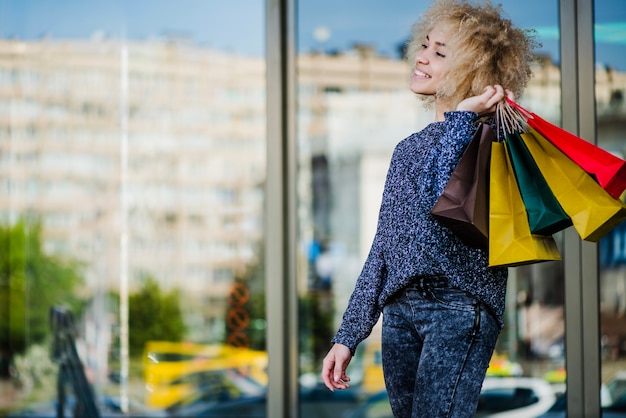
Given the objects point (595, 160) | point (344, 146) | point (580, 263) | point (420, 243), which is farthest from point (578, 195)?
point (344, 146)

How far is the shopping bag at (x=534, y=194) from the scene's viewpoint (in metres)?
1.69

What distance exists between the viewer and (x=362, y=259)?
475 cm

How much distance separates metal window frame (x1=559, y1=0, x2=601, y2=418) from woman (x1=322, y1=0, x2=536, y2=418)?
117 centimetres

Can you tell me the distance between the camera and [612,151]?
142 inches

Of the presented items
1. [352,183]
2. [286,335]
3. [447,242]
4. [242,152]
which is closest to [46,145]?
[242,152]

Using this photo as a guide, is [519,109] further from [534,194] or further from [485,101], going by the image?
[534,194]

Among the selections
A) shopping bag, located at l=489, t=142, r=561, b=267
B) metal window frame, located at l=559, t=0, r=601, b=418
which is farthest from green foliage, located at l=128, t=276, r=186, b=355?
shopping bag, located at l=489, t=142, r=561, b=267

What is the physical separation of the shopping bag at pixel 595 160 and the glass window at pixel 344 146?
2645 mm

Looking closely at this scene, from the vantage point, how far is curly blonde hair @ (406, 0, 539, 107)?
1.90 meters

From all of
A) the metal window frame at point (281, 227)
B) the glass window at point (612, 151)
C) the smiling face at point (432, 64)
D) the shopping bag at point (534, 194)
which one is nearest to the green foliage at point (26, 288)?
the metal window frame at point (281, 227)

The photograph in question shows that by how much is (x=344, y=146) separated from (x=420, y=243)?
10.1 ft

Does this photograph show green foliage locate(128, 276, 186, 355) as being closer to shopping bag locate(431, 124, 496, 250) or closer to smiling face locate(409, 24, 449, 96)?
smiling face locate(409, 24, 449, 96)

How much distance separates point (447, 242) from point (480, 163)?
0.17 meters

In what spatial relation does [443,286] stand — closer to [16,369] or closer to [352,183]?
[352,183]
